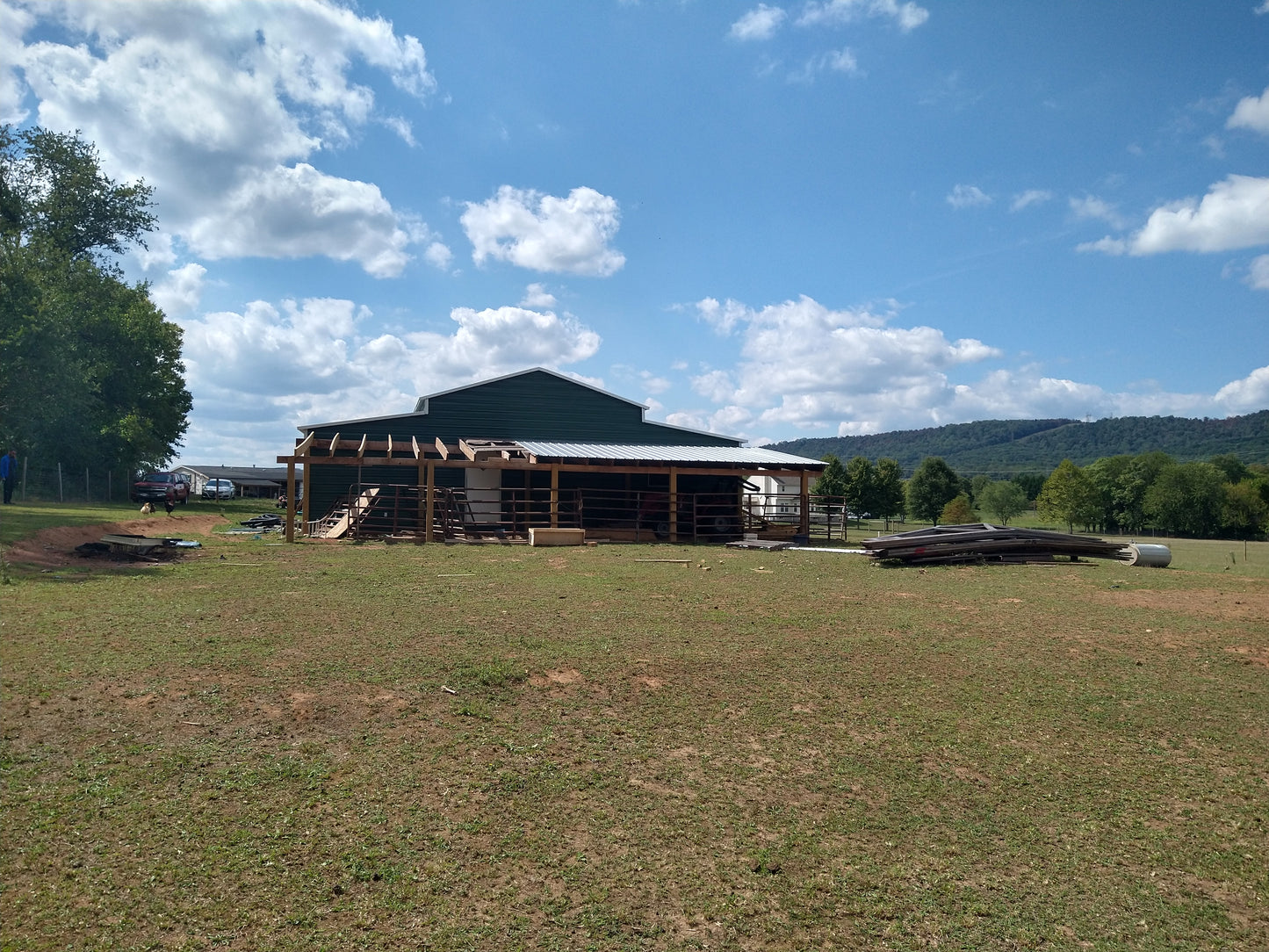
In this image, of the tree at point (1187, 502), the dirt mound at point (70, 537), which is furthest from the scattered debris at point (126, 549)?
the tree at point (1187, 502)

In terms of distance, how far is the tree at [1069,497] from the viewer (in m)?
68.9

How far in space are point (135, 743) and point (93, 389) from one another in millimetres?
39205

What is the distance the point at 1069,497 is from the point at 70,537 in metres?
73.4

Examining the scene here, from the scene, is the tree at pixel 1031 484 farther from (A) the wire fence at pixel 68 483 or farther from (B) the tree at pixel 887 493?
(A) the wire fence at pixel 68 483

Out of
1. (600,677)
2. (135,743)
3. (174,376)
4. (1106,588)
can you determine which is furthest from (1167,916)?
Answer: (174,376)

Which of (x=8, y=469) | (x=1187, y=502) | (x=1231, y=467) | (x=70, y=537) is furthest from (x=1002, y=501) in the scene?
(x=8, y=469)

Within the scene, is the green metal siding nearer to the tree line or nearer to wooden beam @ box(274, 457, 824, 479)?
wooden beam @ box(274, 457, 824, 479)

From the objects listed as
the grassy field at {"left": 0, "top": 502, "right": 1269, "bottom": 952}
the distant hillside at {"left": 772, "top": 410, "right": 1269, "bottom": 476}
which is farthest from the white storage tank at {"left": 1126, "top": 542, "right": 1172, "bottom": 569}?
the distant hillside at {"left": 772, "top": 410, "right": 1269, "bottom": 476}

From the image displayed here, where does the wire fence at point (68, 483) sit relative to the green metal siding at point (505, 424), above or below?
below

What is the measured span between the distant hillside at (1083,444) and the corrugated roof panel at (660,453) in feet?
438

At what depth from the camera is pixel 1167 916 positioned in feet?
14.2

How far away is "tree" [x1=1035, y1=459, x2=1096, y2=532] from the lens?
68.9m

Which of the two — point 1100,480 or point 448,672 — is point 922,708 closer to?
point 448,672

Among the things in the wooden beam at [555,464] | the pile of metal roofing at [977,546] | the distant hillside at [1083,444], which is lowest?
the pile of metal roofing at [977,546]
